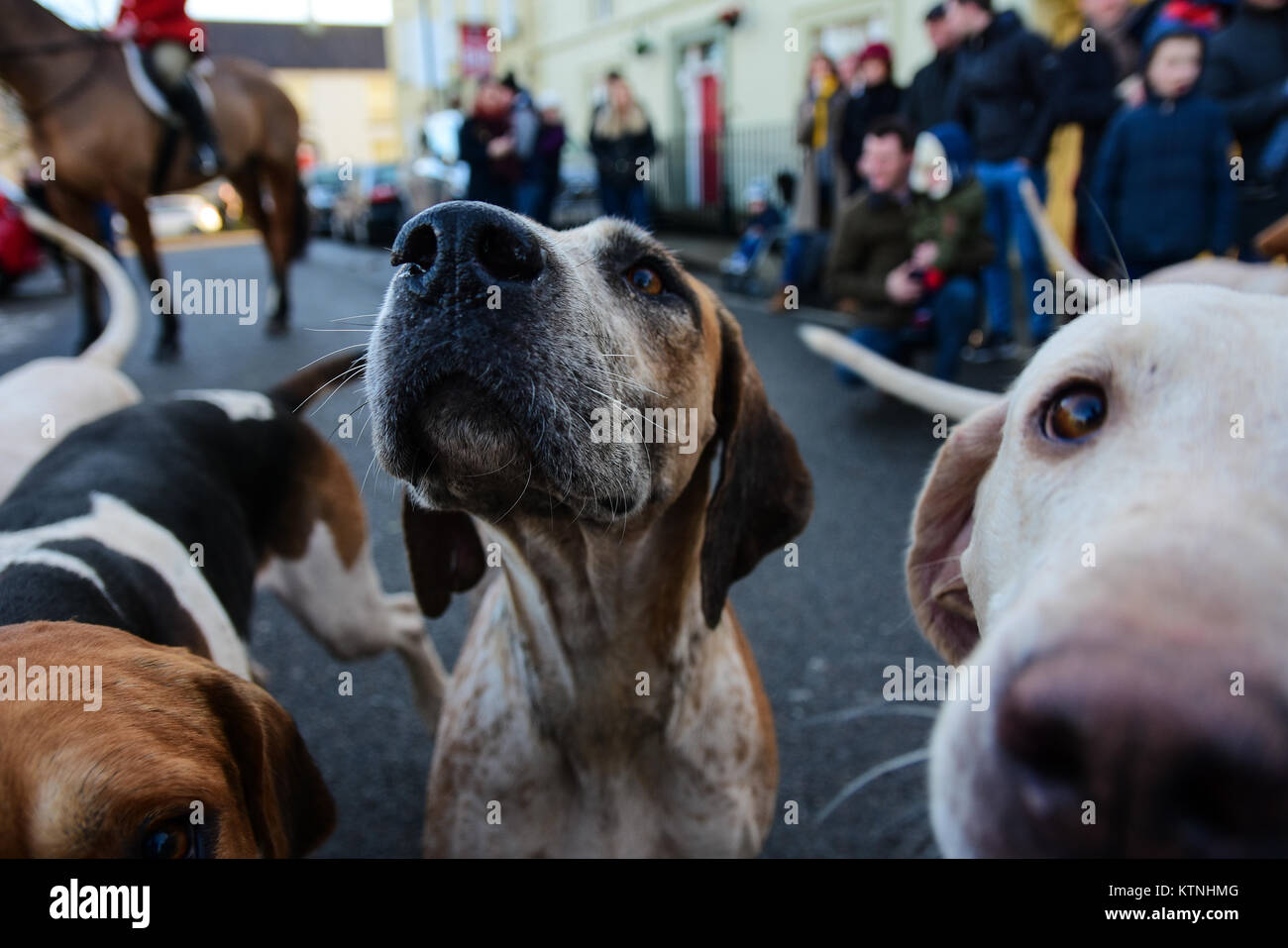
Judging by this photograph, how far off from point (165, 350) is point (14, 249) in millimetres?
6078

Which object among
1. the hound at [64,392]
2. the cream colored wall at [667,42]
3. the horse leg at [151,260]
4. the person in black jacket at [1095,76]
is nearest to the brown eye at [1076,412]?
the hound at [64,392]

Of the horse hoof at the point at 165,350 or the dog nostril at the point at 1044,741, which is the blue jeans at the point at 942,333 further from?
the horse hoof at the point at 165,350

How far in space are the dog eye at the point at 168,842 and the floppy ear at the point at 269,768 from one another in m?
0.20

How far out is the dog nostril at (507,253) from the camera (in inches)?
53.3

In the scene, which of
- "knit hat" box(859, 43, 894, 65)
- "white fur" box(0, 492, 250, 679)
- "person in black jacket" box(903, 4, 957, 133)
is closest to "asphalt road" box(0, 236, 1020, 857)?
"white fur" box(0, 492, 250, 679)

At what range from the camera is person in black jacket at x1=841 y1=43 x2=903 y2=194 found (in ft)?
25.3

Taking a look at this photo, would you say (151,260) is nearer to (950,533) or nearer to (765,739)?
(765,739)

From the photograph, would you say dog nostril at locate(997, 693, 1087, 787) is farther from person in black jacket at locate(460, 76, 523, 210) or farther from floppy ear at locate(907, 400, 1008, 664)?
person in black jacket at locate(460, 76, 523, 210)

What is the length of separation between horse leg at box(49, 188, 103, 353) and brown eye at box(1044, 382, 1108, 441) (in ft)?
23.1

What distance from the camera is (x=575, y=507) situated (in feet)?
5.37

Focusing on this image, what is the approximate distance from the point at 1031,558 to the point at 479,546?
1.49m

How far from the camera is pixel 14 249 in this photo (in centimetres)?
1123

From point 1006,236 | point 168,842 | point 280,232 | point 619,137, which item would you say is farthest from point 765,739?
point 619,137
